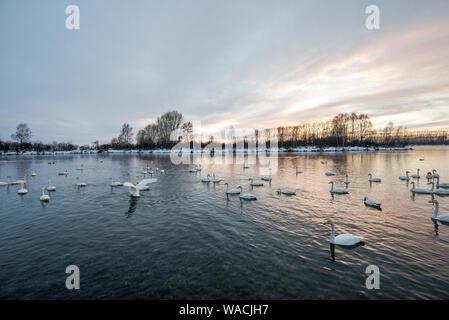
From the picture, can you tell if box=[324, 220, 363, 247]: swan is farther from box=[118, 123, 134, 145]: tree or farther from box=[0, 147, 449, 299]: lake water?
box=[118, 123, 134, 145]: tree

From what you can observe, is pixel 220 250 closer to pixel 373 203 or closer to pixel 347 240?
pixel 347 240

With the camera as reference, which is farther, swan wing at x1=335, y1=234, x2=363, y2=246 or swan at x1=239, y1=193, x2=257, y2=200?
swan at x1=239, y1=193, x2=257, y2=200

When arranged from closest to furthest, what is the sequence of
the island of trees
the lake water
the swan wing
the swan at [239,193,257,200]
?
the lake water < the swan wing < the swan at [239,193,257,200] < the island of trees

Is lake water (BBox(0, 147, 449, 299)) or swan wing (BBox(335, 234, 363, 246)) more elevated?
swan wing (BBox(335, 234, 363, 246))

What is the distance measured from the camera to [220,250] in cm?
727

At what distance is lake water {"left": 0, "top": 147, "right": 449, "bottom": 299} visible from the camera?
207 inches

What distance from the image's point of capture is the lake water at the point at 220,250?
17.3ft

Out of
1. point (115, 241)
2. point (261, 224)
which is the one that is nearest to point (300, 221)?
point (261, 224)

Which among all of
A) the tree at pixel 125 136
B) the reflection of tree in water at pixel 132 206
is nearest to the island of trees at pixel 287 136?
the tree at pixel 125 136

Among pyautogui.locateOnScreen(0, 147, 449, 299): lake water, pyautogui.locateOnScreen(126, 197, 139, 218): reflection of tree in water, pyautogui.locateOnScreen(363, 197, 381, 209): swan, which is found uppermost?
pyautogui.locateOnScreen(363, 197, 381, 209): swan

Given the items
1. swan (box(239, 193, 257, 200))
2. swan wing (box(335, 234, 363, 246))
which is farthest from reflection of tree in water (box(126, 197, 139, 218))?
swan wing (box(335, 234, 363, 246))

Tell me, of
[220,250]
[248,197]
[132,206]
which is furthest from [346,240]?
[132,206]
